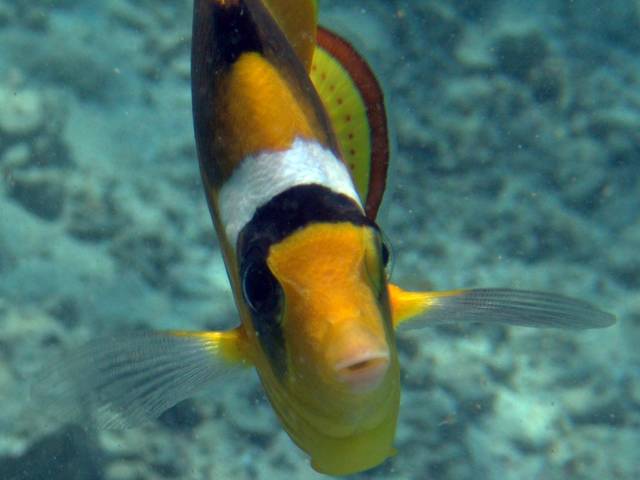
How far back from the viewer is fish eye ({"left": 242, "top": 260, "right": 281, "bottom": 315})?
100 cm

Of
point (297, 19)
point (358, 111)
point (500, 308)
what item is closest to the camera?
point (500, 308)

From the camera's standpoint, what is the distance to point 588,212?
14.3 ft

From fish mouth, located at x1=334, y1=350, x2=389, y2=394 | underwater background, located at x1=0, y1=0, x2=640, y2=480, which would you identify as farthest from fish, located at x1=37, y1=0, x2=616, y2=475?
underwater background, located at x1=0, y1=0, x2=640, y2=480

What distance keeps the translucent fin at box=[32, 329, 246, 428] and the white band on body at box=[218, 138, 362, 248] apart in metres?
0.34

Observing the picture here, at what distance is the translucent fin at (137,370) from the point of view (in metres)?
1.38

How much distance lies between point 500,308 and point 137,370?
2.81ft

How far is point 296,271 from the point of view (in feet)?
3.20

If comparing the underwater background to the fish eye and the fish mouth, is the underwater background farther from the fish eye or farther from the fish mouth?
the fish mouth

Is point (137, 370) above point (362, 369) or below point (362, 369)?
below

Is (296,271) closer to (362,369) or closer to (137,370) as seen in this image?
(362,369)

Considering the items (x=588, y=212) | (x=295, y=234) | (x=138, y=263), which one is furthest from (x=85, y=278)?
(x=588, y=212)

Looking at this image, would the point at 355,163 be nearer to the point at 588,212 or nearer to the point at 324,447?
the point at 324,447

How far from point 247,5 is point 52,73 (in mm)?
3385

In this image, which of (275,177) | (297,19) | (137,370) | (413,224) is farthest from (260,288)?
(413,224)
